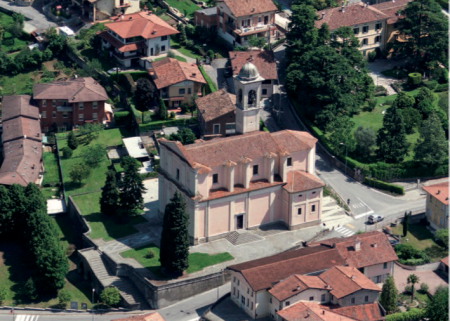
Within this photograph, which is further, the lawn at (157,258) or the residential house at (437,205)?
the residential house at (437,205)

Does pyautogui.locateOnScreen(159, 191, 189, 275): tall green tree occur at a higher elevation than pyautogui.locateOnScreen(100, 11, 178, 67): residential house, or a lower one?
lower

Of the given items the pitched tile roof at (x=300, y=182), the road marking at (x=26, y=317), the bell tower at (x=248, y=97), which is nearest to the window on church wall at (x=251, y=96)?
the bell tower at (x=248, y=97)

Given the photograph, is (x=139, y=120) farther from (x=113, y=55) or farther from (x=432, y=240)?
(x=432, y=240)

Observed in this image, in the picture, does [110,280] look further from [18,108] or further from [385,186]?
[18,108]

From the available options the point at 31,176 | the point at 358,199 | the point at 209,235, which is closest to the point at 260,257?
the point at 209,235

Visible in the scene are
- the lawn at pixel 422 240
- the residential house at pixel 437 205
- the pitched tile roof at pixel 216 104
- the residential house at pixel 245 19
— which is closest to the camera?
the lawn at pixel 422 240

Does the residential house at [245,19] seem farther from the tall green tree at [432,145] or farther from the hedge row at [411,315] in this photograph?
the hedge row at [411,315]

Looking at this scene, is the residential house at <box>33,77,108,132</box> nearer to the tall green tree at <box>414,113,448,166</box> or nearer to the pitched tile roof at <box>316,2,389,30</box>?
the pitched tile roof at <box>316,2,389,30</box>

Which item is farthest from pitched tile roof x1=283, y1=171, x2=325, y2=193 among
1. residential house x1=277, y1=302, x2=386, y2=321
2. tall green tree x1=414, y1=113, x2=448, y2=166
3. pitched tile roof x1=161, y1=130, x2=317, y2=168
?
residential house x1=277, y1=302, x2=386, y2=321
